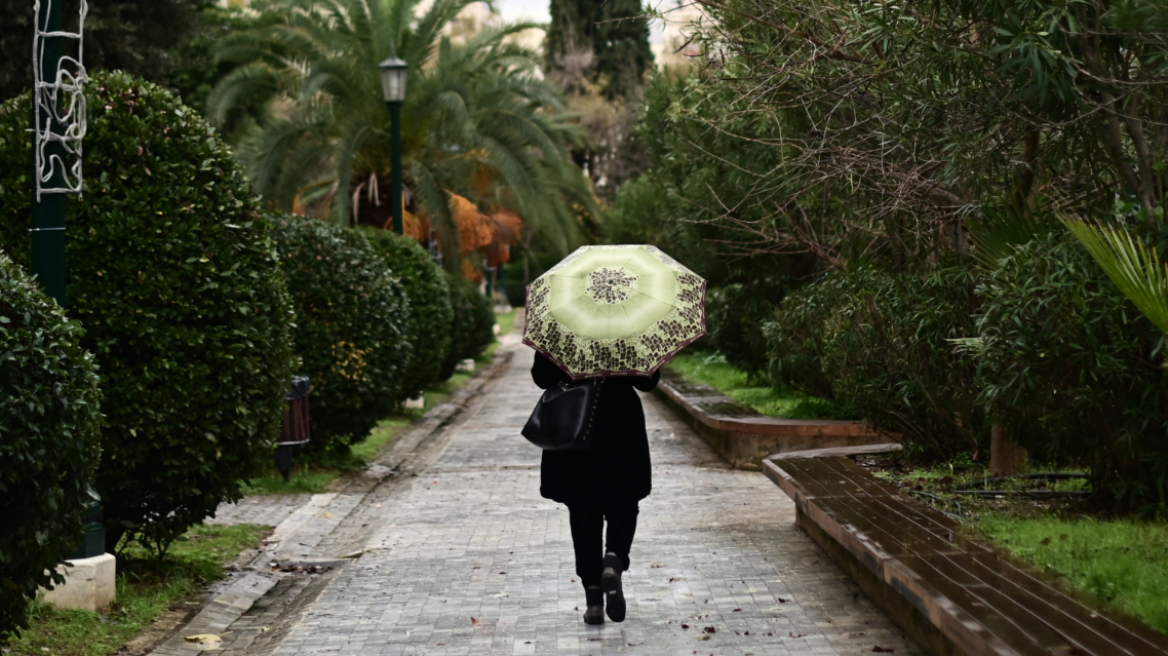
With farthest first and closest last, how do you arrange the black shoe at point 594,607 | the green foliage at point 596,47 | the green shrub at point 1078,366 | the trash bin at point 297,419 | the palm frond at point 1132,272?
the green foliage at point 596,47
the trash bin at point 297,419
the black shoe at point 594,607
the green shrub at point 1078,366
the palm frond at point 1132,272

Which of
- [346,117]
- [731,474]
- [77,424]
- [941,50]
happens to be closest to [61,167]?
[77,424]

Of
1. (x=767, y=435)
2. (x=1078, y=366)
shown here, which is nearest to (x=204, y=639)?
(x=1078, y=366)

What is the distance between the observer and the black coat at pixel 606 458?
643cm

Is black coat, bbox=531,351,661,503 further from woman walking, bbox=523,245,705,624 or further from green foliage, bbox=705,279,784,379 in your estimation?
green foliage, bbox=705,279,784,379

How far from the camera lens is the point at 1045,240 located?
21.5 feet

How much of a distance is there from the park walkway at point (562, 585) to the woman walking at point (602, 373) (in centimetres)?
46

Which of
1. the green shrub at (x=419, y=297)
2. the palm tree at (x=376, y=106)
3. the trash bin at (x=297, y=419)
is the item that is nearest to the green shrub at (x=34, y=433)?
the trash bin at (x=297, y=419)

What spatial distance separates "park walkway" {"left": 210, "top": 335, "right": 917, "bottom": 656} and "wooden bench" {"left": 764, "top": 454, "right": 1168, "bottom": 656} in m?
0.36

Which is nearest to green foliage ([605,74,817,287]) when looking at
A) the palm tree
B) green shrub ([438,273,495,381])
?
the palm tree

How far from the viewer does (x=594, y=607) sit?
6.48 metres

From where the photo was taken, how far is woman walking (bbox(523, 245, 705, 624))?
6098 mm

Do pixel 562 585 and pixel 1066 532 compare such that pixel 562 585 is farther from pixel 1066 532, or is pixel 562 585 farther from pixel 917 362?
pixel 917 362

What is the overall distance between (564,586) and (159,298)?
2.79 m

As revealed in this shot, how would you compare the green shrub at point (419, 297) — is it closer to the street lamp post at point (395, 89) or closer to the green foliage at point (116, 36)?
the street lamp post at point (395, 89)
